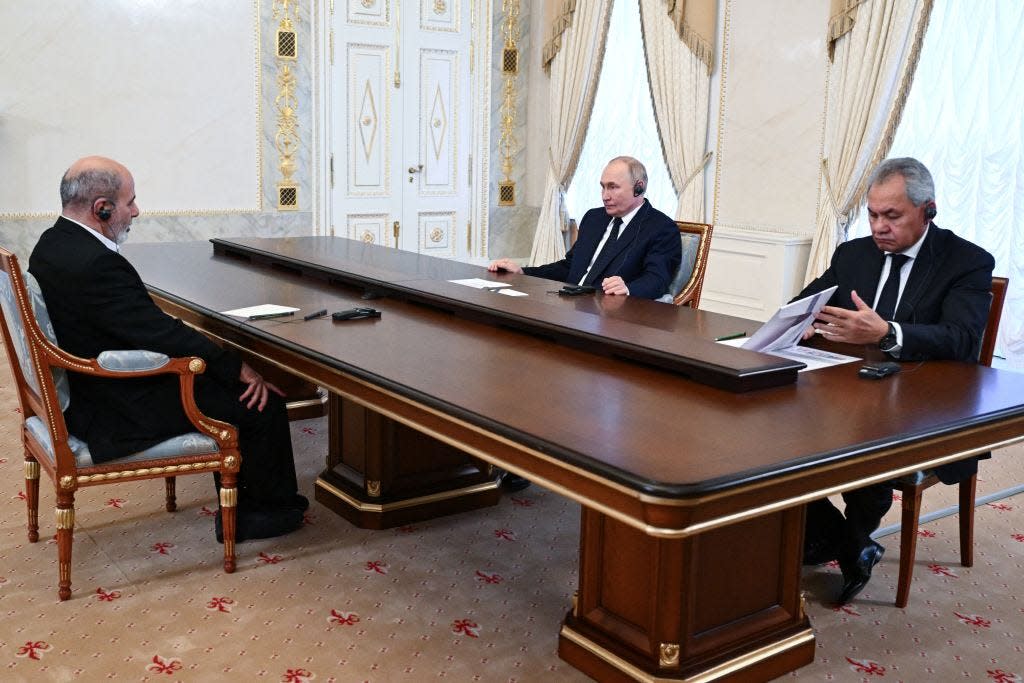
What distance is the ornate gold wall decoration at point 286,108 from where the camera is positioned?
25.8 feet

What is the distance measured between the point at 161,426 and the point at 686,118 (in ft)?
17.0

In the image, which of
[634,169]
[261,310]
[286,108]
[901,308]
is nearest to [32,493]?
[261,310]

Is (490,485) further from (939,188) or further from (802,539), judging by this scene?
(939,188)

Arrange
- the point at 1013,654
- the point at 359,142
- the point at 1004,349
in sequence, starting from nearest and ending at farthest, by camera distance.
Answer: the point at 1013,654
the point at 1004,349
the point at 359,142

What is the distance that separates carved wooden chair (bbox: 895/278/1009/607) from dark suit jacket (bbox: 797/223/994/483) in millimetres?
78

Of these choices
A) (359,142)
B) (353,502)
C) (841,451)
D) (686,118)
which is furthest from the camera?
(359,142)

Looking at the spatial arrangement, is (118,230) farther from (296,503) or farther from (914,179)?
(914,179)

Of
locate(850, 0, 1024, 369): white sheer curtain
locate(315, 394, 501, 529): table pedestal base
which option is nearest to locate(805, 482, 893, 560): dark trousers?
locate(315, 394, 501, 529): table pedestal base

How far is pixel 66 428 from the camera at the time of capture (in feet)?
10.1

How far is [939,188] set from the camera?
6.04 metres

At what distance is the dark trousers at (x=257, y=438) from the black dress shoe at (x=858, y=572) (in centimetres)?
181

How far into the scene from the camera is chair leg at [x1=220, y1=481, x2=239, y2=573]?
Answer: 10.6ft

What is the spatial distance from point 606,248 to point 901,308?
1685 mm

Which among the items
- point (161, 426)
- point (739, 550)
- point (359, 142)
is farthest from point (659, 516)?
point (359, 142)
